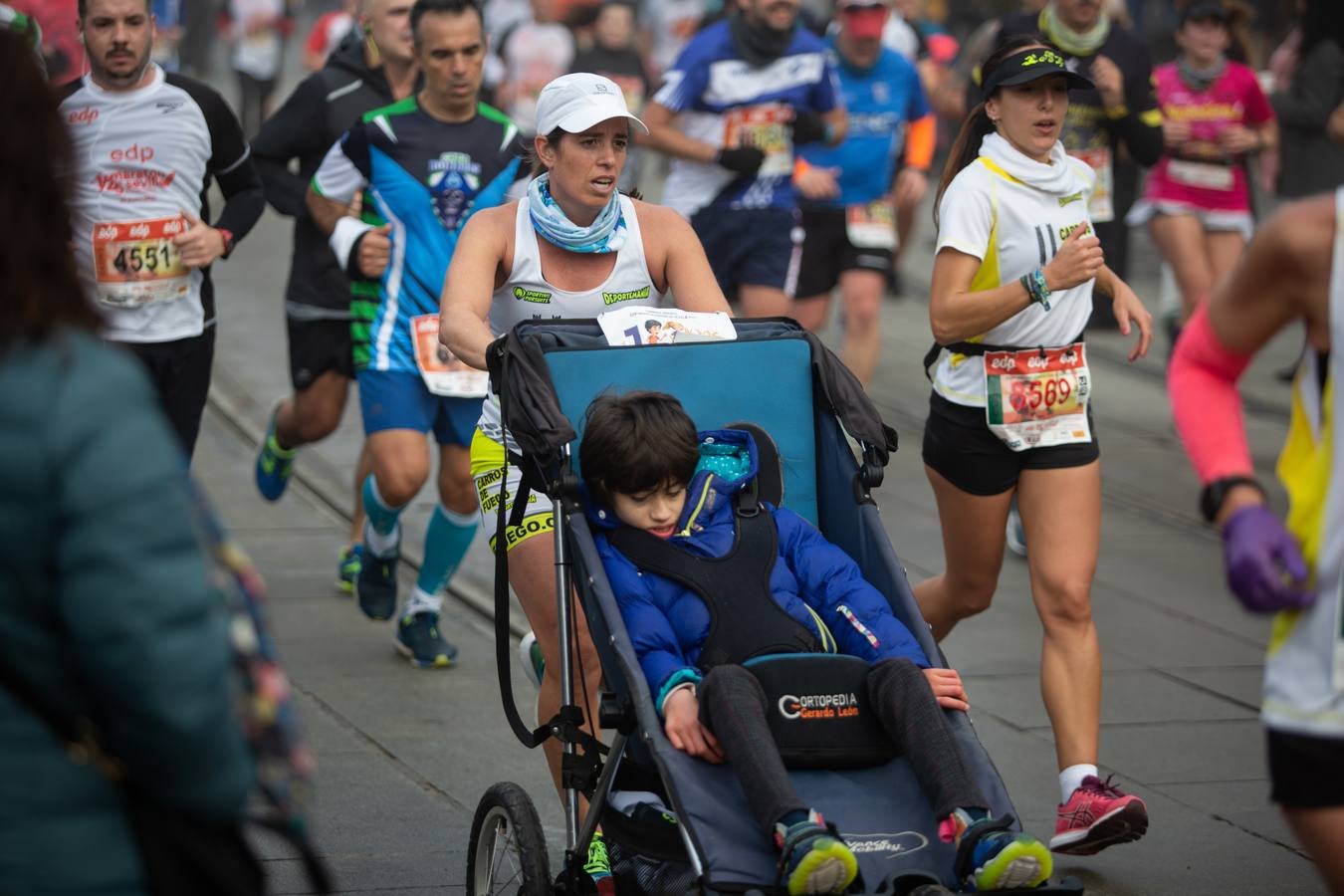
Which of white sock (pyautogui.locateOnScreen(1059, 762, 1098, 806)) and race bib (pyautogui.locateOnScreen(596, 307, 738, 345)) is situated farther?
white sock (pyautogui.locateOnScreen(1059, 762, 1098, 806))

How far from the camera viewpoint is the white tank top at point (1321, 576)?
3.09 m

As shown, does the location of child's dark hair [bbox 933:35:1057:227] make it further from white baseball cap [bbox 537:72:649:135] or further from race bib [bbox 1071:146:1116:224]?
race bib [bbox 1071:146:1116:224]

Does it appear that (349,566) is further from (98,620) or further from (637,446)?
(98,620)

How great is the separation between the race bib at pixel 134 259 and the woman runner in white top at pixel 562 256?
1714mm

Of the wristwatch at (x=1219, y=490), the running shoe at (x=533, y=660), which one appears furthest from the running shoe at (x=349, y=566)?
the wristwatch at (x=1219, y=490)

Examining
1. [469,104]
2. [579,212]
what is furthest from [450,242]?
[579,212]

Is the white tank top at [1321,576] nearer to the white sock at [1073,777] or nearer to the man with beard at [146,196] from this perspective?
the white sock at [1073,777]

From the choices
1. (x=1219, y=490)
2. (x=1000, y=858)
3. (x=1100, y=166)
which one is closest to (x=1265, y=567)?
(x=1219, y=490)

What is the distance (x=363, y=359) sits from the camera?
7.02 meters

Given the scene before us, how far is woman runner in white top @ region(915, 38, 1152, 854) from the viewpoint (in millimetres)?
5375

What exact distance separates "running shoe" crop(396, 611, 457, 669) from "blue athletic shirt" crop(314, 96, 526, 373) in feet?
2.92

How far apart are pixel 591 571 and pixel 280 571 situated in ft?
14.8

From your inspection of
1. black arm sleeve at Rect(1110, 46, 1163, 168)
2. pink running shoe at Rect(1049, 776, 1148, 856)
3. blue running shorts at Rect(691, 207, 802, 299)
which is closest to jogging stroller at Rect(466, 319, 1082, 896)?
pink running shoe at Rect(1049, 776, 1148, 856)

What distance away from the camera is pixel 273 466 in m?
8.53
